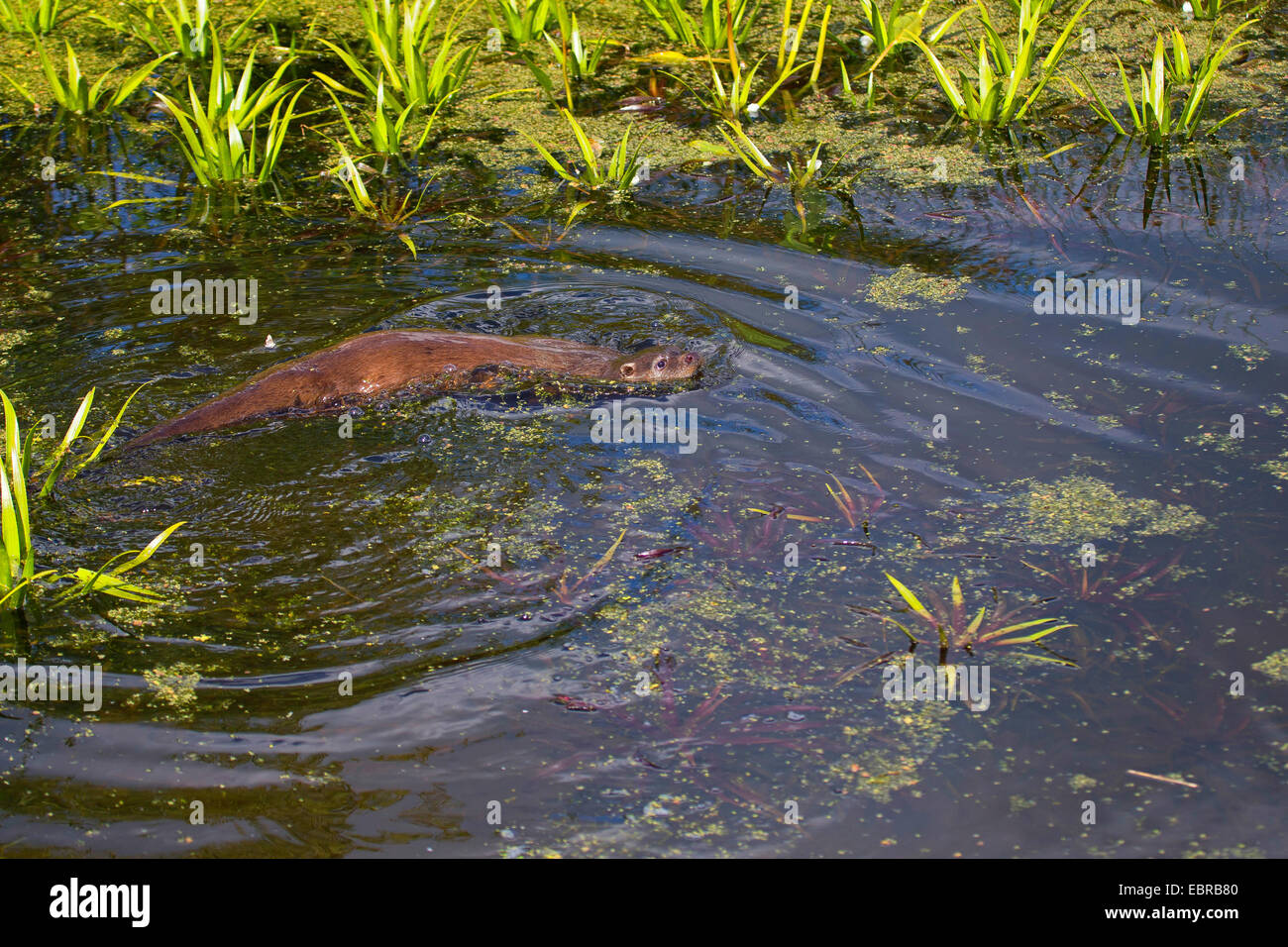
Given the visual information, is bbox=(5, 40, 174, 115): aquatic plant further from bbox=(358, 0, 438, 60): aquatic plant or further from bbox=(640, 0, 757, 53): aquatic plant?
bbox=(640, 0, 757, 53): aquatic plant

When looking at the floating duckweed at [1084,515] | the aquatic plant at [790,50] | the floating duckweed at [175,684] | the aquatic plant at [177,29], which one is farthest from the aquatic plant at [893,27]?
the floating duckweed at [175,684]

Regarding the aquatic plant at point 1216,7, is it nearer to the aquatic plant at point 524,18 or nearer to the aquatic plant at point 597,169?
the aquatic plant at point 597,169

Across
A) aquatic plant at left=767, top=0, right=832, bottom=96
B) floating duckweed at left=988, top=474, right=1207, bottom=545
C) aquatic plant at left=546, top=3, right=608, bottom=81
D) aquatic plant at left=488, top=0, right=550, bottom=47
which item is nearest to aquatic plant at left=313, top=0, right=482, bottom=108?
aquatic plant at left=488, top=0, right=550, bottom=47

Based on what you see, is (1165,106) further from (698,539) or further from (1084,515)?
(698,539)

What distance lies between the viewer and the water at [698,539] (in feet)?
8.45

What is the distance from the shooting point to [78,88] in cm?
638

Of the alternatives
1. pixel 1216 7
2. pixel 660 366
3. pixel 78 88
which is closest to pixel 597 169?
pixel 660 366

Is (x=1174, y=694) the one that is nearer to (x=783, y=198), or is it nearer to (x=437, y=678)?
(x=437, y=678)

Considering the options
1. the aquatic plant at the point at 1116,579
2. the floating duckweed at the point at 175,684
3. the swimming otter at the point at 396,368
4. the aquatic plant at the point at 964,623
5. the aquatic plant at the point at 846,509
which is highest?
the swimming otter at the point at 396,368

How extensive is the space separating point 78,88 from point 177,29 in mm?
682

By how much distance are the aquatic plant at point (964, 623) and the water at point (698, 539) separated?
0.04 metres

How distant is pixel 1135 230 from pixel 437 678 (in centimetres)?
373

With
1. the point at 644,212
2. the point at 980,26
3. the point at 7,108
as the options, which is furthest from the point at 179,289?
the point at 980,26

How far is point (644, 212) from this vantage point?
555 cm
